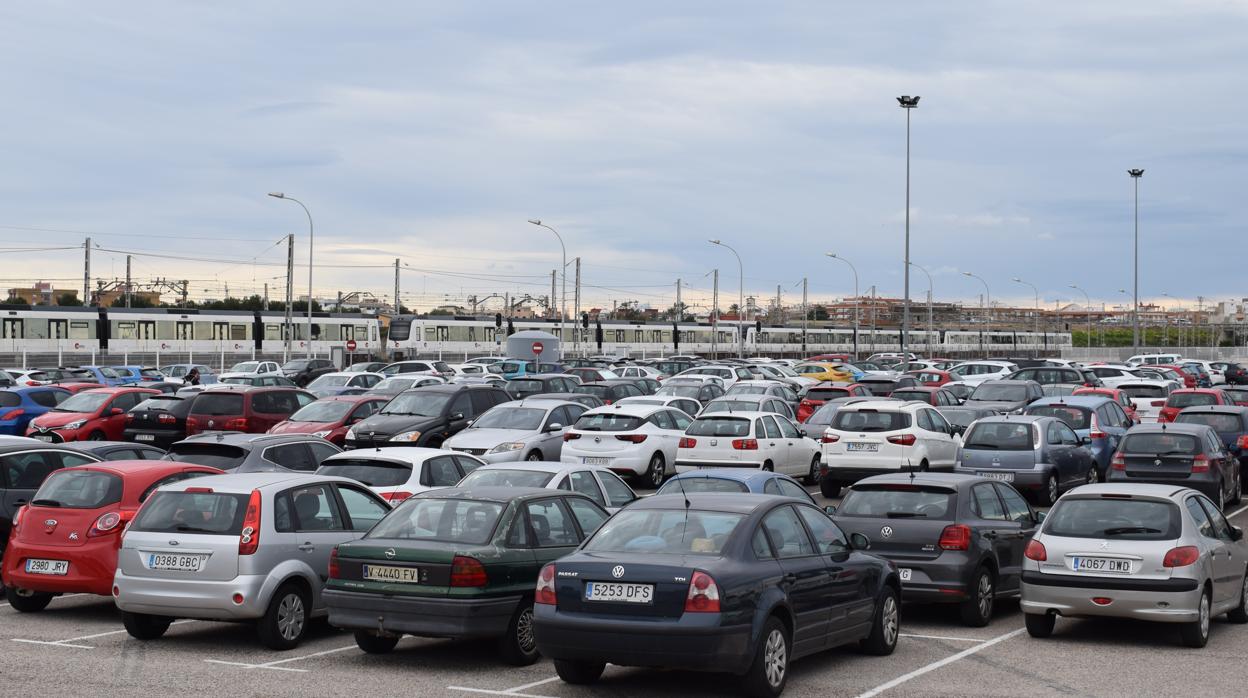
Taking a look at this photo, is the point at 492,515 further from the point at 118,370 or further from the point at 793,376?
the point at 118,370

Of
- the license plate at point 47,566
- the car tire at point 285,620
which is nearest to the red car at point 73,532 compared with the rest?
the license plate at point 47,566

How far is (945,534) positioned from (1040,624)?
3.66 ft

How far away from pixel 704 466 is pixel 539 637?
13.7 meters

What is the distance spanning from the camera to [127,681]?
9.68 metres

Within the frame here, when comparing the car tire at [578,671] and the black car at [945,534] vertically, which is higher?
the black car at [945,534]

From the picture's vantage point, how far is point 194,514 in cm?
1105

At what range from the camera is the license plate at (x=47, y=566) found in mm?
12109

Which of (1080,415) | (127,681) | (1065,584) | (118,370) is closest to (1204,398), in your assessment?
(1080,415)

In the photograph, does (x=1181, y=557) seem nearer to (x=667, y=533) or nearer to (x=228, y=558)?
(x=667, y=533)

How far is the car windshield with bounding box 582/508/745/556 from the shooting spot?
918 centimetres

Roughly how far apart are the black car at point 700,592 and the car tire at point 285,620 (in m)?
2.73

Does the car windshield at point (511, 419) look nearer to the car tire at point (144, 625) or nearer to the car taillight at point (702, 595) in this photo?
the car tire at point (144, 625)

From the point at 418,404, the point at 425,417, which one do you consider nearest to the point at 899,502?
the point at 425,417

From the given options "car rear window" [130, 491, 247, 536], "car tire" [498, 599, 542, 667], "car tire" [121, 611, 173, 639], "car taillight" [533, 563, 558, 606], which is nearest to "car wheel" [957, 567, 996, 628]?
"car tire" [498, 599, 542, 667]
